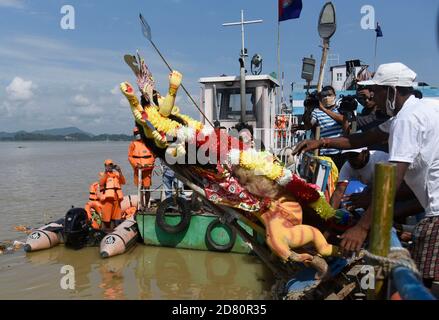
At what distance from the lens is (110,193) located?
25.9 feet

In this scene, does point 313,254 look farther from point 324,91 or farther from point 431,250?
point 324,91

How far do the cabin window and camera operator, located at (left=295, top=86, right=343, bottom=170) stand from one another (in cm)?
390

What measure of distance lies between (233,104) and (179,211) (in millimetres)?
3237

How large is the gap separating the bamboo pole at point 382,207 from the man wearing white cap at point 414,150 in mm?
226

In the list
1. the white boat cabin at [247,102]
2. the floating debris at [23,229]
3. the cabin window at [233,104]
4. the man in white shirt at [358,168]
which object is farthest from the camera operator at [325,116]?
the floating debris at [23,229]

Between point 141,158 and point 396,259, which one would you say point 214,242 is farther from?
point 396,259

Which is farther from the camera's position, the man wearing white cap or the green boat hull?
the green boat hull

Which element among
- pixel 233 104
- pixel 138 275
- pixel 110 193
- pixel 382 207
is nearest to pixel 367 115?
pixel 382 207

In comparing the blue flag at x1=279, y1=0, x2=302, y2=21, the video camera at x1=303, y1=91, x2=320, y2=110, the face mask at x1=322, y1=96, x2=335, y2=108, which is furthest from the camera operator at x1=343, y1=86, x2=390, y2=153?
the blue flag at x1=279, y1=0, x2=302, y2=21

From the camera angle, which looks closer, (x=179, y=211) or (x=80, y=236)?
(x=179, y=211)

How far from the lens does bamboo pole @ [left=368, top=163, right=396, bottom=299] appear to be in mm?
2148

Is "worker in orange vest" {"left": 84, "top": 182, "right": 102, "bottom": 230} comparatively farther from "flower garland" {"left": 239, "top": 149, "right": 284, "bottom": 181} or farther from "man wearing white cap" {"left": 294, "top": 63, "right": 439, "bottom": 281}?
"man wearing white cap" {"left": 294, "top": 63, "right": 439, "bottom": 281}
